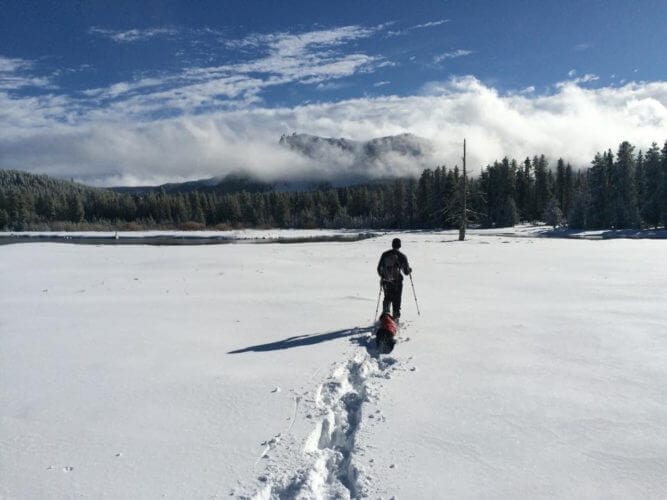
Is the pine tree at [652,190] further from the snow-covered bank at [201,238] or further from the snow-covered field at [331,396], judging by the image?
the snow-covered field at [331,396]

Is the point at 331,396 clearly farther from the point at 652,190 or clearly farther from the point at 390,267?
the point at 652,190

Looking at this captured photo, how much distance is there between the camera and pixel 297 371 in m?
6.55

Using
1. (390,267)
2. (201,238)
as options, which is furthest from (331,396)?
(201,238)

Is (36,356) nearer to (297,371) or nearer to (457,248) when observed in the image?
(297,371)

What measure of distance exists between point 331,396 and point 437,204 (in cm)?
8503

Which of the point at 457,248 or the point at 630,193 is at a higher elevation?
the point at 630,193

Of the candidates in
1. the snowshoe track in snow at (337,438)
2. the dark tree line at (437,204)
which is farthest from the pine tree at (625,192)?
the snowshoe track in snow at (337,438)

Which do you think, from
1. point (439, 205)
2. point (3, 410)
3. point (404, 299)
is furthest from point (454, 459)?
point (439, 205)

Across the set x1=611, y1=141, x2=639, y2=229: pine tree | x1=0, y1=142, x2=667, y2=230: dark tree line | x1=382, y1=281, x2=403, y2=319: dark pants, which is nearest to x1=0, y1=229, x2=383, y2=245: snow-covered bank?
x1=0, y1=142, x2=667, y2=230: dark tree line

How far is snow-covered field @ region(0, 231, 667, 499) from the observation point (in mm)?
3971

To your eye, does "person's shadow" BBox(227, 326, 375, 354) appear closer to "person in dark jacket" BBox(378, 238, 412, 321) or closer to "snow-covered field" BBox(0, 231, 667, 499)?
"snow-covered field" BBox(0, 231, 667, 499)

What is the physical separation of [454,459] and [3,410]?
5.04 m

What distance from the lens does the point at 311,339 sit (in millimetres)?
8250

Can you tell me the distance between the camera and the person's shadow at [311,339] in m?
7.68
